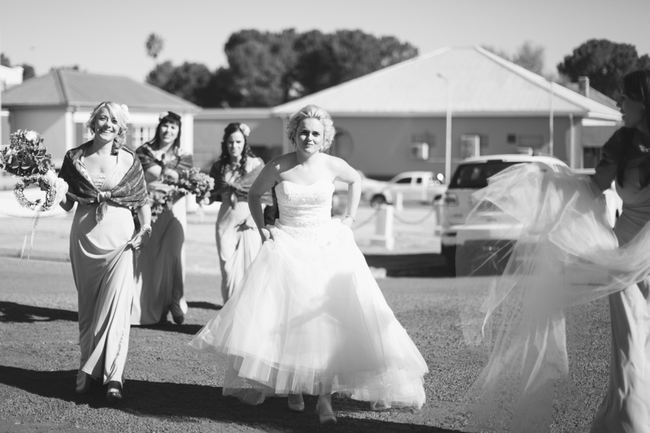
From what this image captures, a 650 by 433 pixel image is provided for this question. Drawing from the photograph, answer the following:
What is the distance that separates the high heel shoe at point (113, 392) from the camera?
694 centimetres

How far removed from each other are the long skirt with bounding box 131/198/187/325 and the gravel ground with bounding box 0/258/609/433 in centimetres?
30

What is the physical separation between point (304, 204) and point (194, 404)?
1.70m

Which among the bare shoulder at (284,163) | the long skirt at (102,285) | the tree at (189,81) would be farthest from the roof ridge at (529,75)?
the tree at (189,81)

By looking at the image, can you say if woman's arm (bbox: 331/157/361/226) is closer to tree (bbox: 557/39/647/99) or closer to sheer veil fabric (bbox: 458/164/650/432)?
sheer veil fabric (bbox: 458/164/650/432)

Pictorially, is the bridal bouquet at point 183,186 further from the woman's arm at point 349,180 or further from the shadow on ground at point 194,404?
the woman's arm at point 349,180

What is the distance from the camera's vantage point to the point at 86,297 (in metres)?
7.39

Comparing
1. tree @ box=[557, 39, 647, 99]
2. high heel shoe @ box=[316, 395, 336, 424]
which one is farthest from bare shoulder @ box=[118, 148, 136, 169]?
tree @ box=[557, 39, 647, 99]

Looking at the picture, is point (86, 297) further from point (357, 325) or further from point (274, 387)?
point (357, 325)

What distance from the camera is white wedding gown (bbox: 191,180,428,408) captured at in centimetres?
638

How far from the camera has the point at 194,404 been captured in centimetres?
694

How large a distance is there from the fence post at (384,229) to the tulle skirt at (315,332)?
15.1 m

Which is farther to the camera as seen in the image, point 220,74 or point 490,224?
point 220,74

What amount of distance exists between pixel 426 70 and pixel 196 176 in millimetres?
49757

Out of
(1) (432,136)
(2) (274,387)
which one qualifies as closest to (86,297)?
(2) (274,387)
